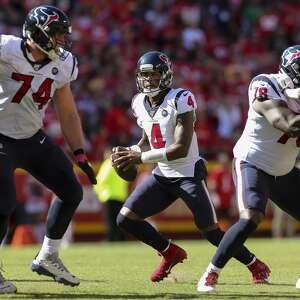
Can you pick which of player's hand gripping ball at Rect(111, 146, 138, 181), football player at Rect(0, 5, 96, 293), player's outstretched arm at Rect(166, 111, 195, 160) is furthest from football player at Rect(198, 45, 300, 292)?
football player at Rect(0, 5, 96, 293)

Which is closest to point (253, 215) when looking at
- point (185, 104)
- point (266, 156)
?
point (266, 156)

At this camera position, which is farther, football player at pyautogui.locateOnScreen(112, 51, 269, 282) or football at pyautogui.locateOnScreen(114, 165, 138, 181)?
football at pyautogui.locateOnScreen(114, 165, 138, 181)

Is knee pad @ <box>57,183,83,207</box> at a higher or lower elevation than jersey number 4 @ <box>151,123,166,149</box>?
lower

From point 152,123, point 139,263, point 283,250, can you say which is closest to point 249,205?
point 152,123

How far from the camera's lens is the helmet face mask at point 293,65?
633 centimetres

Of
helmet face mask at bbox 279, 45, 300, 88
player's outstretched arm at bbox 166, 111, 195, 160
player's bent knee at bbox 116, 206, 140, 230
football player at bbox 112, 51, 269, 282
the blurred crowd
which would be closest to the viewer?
helmet face mask at bbox 279, 45, 300, 88

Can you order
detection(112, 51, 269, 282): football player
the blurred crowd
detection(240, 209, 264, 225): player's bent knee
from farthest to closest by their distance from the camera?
the blurred crowd < detection(112, 51, 269, 282): football player < detection(240, 209, 264, 225): player's bent knee

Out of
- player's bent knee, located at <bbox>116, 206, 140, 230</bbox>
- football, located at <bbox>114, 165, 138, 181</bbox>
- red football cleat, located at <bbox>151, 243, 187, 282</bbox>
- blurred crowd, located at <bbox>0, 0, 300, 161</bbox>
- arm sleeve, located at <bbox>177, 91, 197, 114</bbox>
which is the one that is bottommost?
blurred crowd, located at <bbox>0, 0, 300, 161</bbox>

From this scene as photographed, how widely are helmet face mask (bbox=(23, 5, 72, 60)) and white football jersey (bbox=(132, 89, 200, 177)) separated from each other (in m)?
0.89

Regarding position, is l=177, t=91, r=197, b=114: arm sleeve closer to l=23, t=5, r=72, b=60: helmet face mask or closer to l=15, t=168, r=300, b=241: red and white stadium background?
l=23, t=5, r=72, b=60: helmet face mask

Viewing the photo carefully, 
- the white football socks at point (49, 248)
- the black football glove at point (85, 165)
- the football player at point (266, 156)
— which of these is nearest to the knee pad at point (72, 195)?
the black football glove at point (85, 165)

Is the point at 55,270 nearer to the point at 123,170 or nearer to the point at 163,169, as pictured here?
the point at 123,170

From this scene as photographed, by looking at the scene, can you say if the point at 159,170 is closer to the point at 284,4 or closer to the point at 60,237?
the point at 60,237

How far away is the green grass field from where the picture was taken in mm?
6152
